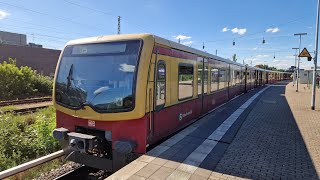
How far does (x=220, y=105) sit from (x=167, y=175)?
9152 millimetres

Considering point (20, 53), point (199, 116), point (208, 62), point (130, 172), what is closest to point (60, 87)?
point (130, 172)

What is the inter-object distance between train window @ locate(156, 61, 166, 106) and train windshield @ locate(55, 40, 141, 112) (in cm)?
Result: 86

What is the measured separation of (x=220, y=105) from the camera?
1312 centimetres

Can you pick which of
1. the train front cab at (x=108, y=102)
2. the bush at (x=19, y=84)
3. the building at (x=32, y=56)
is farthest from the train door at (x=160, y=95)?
the building at (x=32, y=56)

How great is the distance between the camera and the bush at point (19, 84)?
20572 millimetres

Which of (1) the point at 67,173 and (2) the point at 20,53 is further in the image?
(2) the point at 20,53

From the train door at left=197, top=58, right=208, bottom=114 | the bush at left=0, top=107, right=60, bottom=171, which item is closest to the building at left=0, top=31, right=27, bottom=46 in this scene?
the bush at left=0, top=107, right=60, bottom=171

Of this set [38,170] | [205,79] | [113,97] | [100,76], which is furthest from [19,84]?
[113,97]

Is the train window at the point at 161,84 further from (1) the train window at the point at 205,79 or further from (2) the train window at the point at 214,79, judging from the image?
(2) the train window at the point at 214,79

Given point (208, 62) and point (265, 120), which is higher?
point (208, 62)

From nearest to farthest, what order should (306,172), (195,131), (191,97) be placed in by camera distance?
(306,172), (195,131), (191,97)

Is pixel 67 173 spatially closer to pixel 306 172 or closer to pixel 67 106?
pixel 67 106

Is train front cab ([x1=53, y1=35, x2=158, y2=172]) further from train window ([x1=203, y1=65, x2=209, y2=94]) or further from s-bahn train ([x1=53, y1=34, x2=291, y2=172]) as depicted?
train window ([x1=203, y1=65, x2=209, y2=94])

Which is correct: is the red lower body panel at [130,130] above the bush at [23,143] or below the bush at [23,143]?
above
